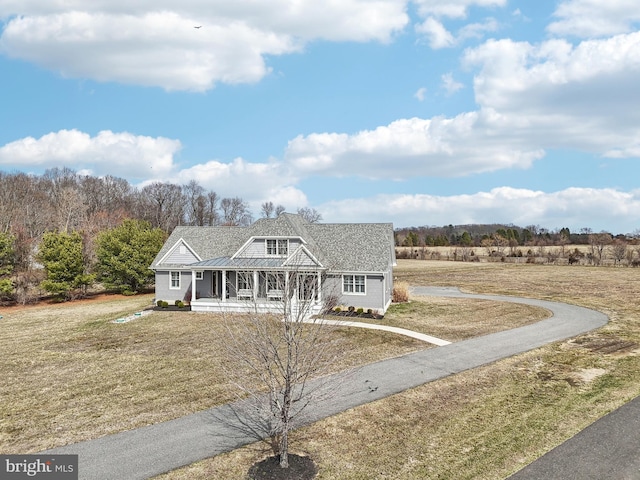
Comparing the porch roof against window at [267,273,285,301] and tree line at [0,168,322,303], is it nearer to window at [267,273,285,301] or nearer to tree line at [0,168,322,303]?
window at [267,273,285,301]

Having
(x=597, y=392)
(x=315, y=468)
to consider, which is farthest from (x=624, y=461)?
(x=315, y=468)

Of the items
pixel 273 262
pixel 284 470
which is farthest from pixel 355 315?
pixel 284 470

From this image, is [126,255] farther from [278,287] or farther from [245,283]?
[278,287]

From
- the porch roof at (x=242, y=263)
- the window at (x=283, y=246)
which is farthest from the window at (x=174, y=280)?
the window at (x=283, y=246)

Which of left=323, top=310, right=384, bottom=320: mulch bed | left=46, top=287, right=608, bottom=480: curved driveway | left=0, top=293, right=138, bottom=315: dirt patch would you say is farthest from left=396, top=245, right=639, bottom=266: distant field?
left=0, top=293, right=138, bottom=315: dirt patch

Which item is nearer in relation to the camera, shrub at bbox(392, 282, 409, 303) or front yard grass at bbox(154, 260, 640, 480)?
front yard grass at bbox(154, 260, 640, 480)

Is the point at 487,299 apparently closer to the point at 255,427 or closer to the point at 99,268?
the point at 255,427
